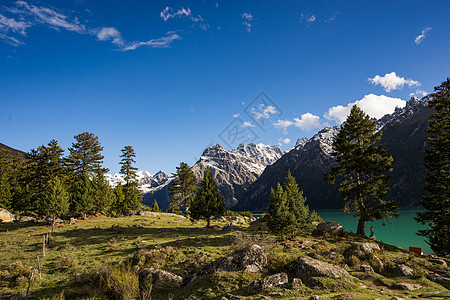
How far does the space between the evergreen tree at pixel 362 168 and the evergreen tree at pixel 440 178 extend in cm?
360

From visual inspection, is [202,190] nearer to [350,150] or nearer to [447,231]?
[350,150]

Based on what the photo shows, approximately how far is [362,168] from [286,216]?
11935mm

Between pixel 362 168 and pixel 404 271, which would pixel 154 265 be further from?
pixel 362 168

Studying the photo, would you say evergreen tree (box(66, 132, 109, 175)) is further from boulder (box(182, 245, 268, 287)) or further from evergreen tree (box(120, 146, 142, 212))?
boulder (box(182, 245, 268, 287))

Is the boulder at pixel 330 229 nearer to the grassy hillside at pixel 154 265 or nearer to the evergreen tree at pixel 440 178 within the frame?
the grassy hillside at pixel 154 265

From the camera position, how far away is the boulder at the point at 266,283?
1008 centimetres

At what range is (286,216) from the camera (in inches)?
1025

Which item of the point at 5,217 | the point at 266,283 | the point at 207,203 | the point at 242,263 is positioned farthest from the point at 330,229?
the point at 5,217

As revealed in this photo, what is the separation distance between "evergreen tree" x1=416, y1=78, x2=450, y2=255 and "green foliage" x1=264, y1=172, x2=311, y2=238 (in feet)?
41.6

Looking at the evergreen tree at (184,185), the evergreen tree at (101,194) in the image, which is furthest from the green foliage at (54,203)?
the evergreen tree at (184,185)

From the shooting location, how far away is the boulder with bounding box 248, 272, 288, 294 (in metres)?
10.1

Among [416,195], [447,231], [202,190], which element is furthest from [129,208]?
[416,195]

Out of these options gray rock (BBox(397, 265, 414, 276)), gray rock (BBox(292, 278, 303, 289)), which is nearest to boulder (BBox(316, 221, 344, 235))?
gray rock (BBox(397, 265, 414, 276))

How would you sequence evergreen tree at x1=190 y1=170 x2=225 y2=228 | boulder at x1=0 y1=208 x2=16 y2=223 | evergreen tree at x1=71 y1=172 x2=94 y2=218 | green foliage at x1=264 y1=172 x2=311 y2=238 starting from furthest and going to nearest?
boulder at x1=0 y1=208 x2=16 y2=223 < evergreen tree at x1=71 y1=172 x2=94 y2=218 < evergreen tree at x1=190 y1=170 x2=225 y2=228 < green foliage at x1=264 y1=172 x2=311 y2=238
